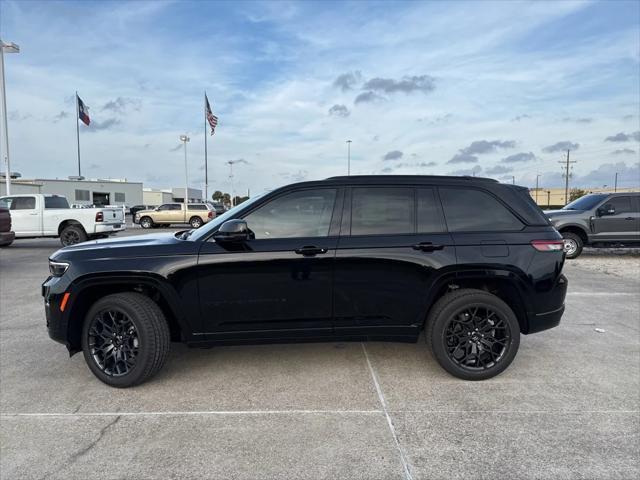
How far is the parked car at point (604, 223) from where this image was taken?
11359mm

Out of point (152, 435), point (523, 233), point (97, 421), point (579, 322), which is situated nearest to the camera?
point (152, 435)

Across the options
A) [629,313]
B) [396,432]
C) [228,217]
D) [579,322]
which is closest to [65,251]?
[228,217]

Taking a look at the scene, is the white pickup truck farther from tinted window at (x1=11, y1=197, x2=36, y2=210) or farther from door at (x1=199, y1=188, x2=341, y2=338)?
door at (x1=199, y1=188, x2=341, y2=338)

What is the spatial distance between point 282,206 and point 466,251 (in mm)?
1622

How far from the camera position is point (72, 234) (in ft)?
45.3

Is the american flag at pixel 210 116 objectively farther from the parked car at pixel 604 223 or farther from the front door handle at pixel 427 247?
the front door handle at pixel 427 247

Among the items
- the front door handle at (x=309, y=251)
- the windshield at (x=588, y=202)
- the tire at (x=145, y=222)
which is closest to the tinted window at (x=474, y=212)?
the front door handle at (x=309, y=251)

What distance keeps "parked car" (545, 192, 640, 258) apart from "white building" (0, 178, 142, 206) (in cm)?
5510

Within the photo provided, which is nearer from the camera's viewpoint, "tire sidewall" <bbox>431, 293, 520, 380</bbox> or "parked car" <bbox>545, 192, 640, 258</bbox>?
"tire sidewall" <bbox>431, 293, 520, 380</bbox>

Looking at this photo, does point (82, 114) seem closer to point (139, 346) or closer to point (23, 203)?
point (23, 203)

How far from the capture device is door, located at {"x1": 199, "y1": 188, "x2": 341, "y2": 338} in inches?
141

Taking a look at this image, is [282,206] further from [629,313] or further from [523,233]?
[629,313]

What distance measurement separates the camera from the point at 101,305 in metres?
3.56

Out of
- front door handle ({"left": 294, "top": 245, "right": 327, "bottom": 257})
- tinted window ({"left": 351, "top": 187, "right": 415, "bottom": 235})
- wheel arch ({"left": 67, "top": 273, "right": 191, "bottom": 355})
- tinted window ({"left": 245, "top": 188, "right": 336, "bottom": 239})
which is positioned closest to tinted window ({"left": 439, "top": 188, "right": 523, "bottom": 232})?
tinted window ({"left": 351, "top": 187, "right": 415, "bottom": 235})
